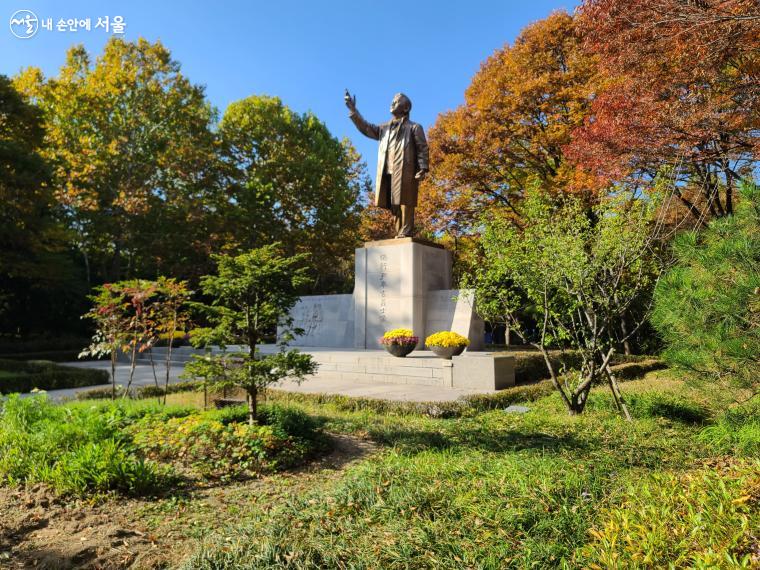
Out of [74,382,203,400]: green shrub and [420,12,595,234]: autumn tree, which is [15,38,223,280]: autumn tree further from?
[74,382,203,400]: green shrub

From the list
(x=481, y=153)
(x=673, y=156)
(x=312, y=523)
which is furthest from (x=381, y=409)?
(x=481, y=153)

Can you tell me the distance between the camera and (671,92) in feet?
27.9

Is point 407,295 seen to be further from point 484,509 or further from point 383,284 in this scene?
point 484,509

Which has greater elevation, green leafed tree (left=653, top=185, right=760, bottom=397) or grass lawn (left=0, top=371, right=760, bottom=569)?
green leafed tree (left=653, top=185, right=760, bottom=397)

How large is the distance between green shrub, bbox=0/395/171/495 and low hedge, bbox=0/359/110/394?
6.41 metres

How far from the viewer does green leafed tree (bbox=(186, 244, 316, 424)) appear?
5055 millimetres

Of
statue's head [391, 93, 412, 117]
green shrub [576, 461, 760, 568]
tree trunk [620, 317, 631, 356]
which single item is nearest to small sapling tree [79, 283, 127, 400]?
green shrub [576, 461, 760, 568]

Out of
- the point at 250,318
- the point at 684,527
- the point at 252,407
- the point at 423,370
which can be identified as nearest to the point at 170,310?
the point at 250,318

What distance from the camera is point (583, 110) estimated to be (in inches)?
593

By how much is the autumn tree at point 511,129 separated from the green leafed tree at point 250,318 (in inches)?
416

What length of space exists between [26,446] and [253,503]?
7.52 feet

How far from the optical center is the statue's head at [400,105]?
12.9m

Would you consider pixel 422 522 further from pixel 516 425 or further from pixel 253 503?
pixel 516 425

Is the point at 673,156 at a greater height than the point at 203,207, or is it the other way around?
the point at 203,207
